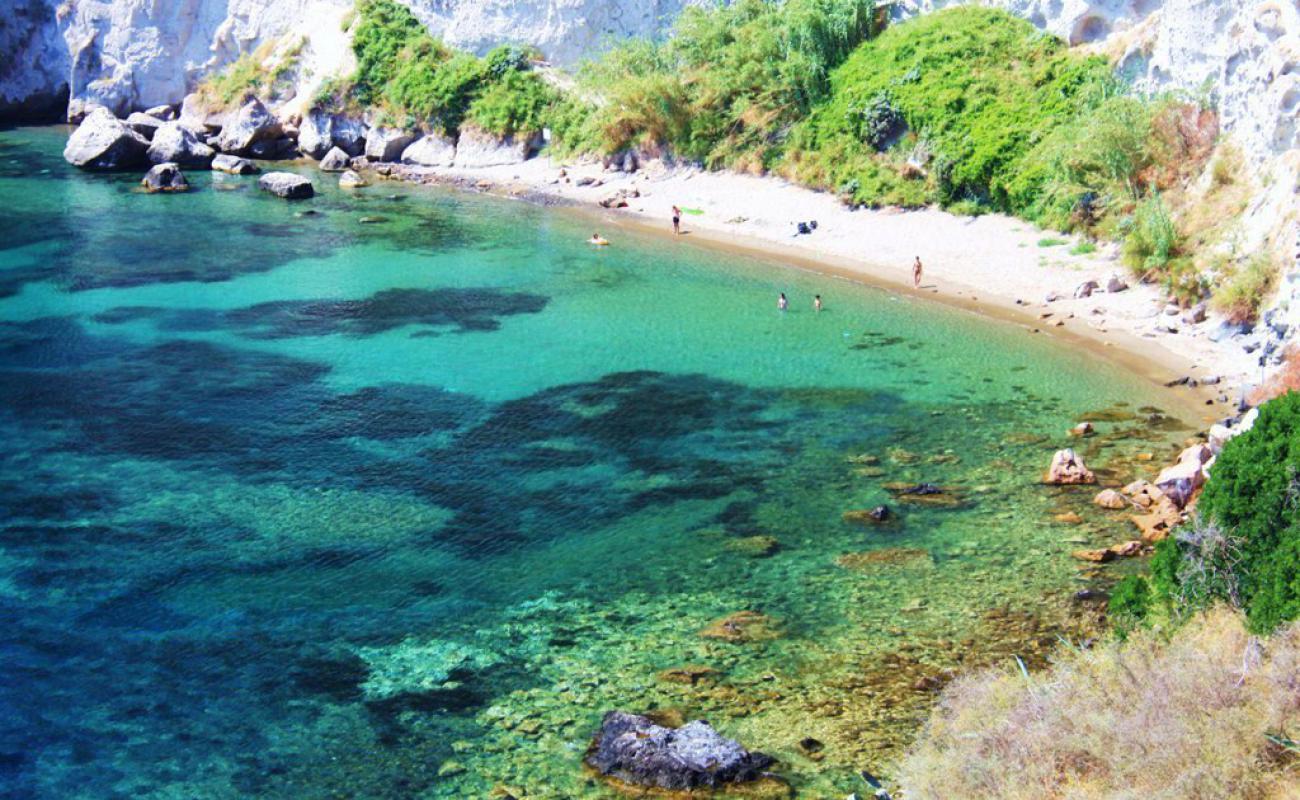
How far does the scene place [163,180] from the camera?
2498 inches

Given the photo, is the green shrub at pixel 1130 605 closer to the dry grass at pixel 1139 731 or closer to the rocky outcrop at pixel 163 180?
the dry grass at pixel 1139 731

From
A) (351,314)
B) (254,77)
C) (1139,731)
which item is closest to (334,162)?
(254,77)

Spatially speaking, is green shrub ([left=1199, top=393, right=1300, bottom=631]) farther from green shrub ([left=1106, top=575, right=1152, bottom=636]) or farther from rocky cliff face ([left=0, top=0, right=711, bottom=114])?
rocky cliff face ([left=0, top=0, right=711, bottom=114])

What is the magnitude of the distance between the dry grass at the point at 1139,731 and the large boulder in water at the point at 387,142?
61.0m

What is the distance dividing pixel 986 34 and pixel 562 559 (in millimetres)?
36112

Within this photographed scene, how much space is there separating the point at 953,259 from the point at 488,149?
1275 inches

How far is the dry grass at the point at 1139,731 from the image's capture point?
42.4 feet

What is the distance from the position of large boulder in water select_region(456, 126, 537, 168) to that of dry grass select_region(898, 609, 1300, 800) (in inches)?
2141

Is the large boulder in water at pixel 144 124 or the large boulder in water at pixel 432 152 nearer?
the large boulder in water at pixel 432 152

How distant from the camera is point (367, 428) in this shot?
101 feet

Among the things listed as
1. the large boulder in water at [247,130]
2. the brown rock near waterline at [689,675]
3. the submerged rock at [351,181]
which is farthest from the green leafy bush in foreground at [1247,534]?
the large boulder in water at [247,130]

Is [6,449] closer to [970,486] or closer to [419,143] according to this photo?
[970,486]

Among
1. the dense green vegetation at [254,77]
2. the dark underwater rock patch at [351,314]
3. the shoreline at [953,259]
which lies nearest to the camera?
the shoreline at [953,259]

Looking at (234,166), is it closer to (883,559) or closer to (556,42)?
(556,42)
